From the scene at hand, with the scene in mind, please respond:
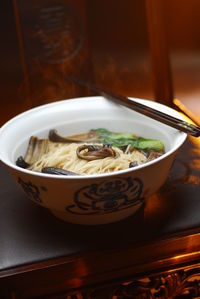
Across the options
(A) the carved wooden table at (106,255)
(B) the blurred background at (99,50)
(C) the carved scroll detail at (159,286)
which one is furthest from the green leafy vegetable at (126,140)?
(B) the blurred background at (99,50)

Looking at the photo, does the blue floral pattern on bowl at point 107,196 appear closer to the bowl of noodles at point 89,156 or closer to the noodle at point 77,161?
the bowl of noodles at point 89,156

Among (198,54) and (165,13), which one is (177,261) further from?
(165,13)

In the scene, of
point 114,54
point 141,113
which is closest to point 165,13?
point 114,54

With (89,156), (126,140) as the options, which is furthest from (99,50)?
(89,156)

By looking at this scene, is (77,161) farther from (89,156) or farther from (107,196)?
(107,196)

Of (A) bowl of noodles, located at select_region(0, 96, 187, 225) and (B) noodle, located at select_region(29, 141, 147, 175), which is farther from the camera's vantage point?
(B) noodle, located at select_region(29, 141, 147, 175)

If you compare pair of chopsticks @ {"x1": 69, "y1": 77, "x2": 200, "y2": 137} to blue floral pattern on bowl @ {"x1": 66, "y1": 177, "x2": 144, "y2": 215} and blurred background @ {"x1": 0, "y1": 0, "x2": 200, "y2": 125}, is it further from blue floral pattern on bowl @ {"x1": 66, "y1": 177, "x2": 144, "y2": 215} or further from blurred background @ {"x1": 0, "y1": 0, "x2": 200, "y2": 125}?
blurred background @ {"x1": 0, "y1": 0, "x2": 200, "y2": 125}

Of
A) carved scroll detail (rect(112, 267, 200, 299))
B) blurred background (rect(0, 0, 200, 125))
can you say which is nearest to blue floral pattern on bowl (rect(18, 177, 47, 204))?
carved scroll detail (rect(112, 267, 200, 299))
